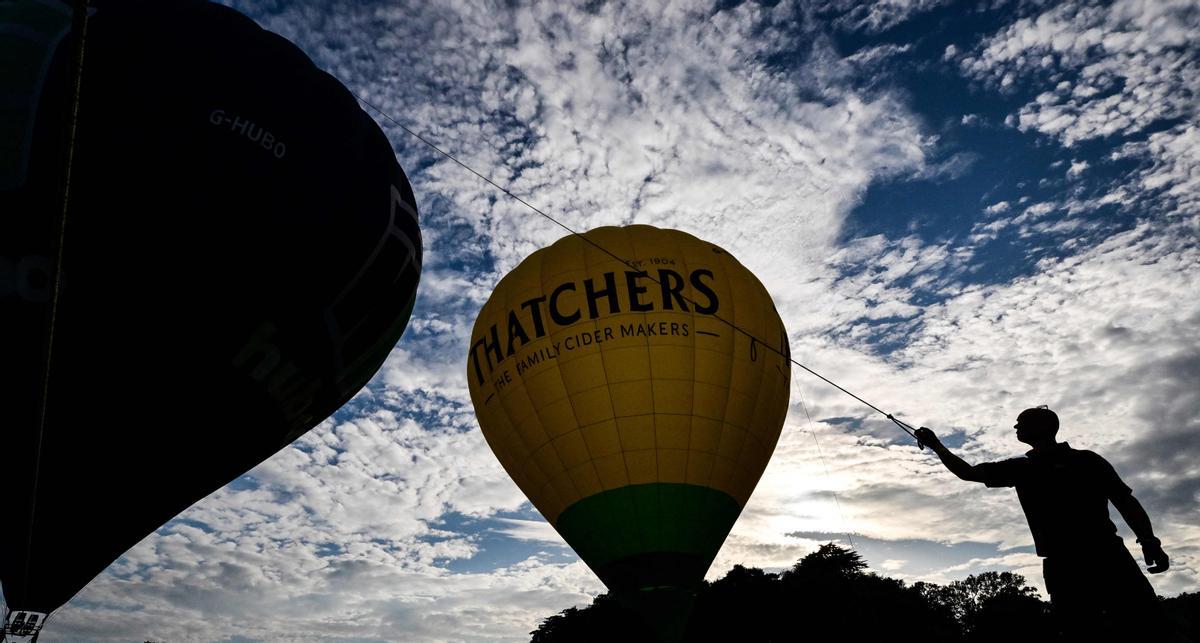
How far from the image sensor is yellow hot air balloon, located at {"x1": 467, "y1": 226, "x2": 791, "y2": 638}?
556 inches

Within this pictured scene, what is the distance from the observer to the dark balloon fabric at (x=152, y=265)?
227 inches

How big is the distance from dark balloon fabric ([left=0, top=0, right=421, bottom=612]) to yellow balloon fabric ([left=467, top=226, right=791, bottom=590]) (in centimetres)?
754

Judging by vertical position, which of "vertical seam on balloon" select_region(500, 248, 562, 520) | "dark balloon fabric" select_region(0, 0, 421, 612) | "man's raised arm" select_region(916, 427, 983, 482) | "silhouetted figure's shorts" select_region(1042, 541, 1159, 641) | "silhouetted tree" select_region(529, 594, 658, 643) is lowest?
"silhouetted figure's shorts" select_region(1042, 541, 1159, 641)

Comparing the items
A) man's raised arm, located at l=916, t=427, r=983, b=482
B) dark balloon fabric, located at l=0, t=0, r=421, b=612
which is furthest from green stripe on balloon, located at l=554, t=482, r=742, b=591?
man's raised arm, located at l=916, t=427, r=983, b=482

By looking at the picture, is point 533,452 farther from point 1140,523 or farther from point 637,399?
point 1140,523

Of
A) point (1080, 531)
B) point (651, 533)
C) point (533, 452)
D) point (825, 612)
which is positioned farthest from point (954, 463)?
point (825, 612)

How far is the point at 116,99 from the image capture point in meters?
6.26

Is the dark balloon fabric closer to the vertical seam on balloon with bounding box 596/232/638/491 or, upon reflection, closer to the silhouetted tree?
the vertical seam on balloon with bounding box 596/232/638/491

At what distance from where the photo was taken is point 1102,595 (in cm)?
362

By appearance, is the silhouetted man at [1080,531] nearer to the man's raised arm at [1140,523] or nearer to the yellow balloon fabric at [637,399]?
the man's raised arm at [1140,523]

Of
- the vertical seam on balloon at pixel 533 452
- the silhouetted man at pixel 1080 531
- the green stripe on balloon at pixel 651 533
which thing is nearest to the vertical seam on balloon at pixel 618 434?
the green stripe on balloon at pixel 651 533

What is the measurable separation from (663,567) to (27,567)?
1013 cm

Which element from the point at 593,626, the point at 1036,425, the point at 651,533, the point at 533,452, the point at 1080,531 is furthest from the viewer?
the point at 593,626

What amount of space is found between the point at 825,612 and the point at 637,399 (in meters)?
39.9
